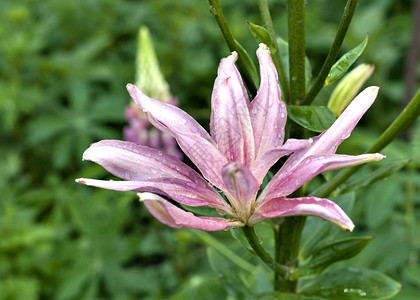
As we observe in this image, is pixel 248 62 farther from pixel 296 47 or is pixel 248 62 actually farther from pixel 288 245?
pixel 288 245

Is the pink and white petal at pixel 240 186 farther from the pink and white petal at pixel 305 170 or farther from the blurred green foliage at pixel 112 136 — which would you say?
the blurred green foliage at pixel 112 136

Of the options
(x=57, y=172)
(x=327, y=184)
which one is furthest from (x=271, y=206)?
(x=57, y=172)

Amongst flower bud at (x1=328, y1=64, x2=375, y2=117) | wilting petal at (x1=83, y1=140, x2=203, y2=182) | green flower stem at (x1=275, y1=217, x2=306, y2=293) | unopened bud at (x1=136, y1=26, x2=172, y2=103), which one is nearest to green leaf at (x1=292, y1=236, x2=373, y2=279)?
green flower stem at (x1=275, y1=217, x2=306, y2=293)

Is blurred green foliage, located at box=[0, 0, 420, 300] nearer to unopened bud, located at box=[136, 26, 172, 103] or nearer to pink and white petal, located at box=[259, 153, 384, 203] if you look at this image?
unopened bud, located at box=[136, 26, 172, 103]

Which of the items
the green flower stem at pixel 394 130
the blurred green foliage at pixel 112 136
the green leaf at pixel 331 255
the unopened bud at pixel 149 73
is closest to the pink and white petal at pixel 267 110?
the green flower stem at pixel 394 130

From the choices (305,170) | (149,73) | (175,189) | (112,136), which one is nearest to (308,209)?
(305,170)

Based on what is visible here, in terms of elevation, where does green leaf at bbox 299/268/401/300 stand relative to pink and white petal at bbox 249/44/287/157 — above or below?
below
